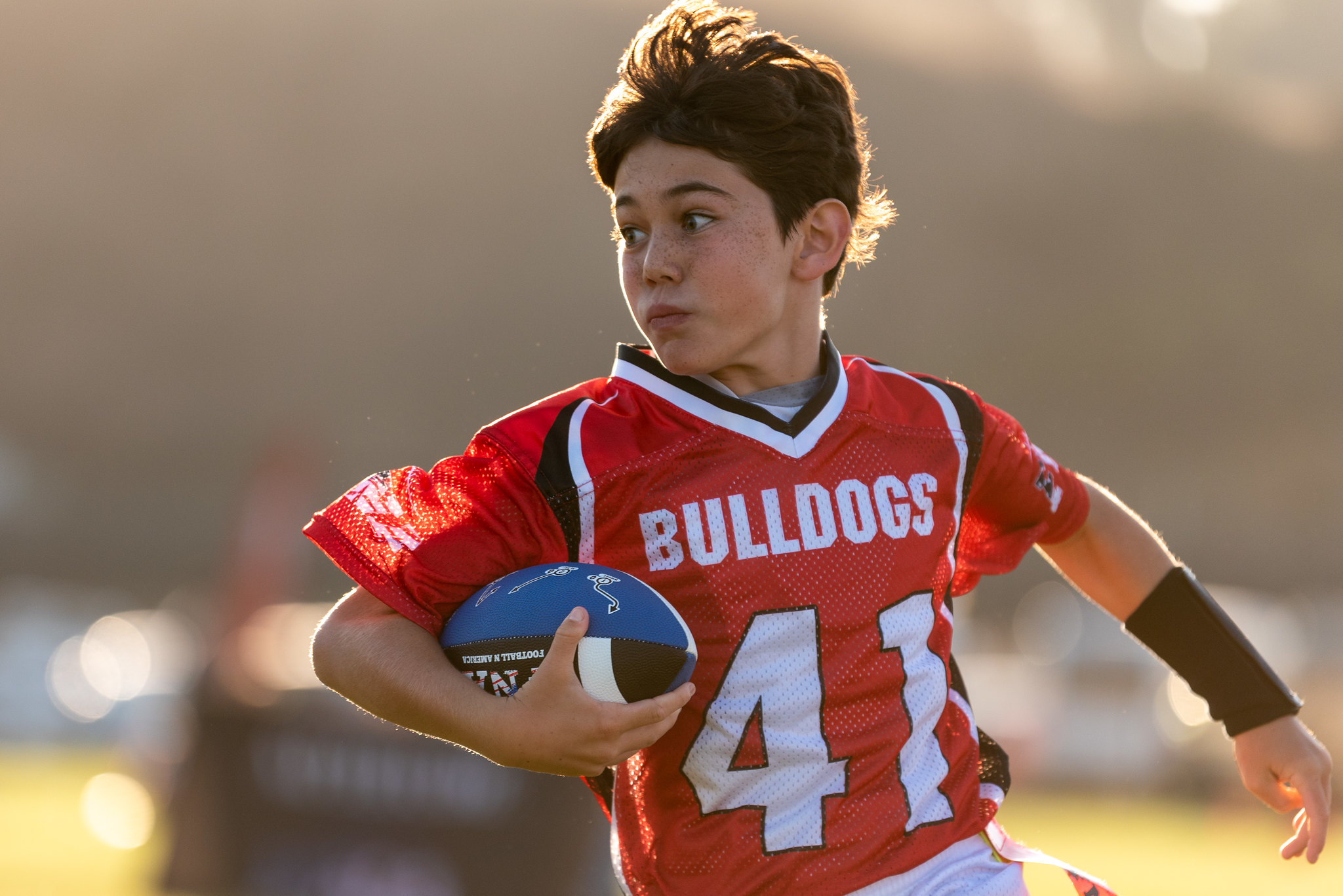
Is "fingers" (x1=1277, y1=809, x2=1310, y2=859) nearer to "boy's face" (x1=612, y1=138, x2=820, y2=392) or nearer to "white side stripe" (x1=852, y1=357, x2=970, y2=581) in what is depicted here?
"white side stripe" (x1=852, y1=357, x2=970, y2=581)

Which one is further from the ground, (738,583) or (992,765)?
(738,583)

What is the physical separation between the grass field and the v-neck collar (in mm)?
4973

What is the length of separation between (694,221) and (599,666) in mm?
793

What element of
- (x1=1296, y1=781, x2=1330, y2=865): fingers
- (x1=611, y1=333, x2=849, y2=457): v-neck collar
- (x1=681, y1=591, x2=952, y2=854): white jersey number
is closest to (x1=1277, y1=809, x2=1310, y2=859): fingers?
(x1=1296, y1=781, x2=1330, y2=865): fingers

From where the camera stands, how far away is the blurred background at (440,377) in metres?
7.23

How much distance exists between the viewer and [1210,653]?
270 centimetres

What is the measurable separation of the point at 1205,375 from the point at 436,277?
16849mm

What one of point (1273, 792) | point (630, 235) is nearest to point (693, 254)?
point (630, 235)

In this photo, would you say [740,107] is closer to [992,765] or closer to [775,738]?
[775,738]

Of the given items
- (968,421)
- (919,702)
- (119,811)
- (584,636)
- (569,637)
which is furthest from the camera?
(119,811)

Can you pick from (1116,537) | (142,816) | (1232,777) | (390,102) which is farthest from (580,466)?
(390,102)

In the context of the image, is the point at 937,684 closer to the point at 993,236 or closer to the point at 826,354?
the point at 826,354

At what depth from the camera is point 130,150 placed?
33750mm

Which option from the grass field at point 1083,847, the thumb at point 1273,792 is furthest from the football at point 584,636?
the grass field at point 1083,847
